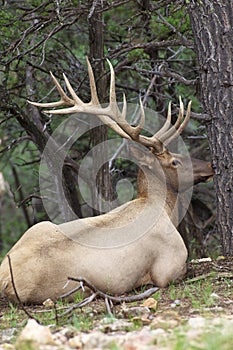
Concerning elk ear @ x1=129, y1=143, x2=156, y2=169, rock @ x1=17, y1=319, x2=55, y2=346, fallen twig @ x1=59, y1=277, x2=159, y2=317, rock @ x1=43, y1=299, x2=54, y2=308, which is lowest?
rock @ x1=43, y1=299, x2=54, y2=308

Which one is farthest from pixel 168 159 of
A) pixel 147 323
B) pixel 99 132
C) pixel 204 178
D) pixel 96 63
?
pixel 147 323

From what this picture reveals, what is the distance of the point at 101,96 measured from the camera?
886 centimetres

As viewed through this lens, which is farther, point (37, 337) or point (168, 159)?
point (168, 159)

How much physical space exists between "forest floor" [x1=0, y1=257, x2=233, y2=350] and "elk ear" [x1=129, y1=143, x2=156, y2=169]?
142cm

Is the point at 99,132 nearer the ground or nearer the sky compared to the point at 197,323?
nearer the sky

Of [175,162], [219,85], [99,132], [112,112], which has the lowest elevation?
[175,162]

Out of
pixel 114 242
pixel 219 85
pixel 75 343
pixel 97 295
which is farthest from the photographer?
pixel 219 85

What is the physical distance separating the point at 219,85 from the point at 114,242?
192 centimetres

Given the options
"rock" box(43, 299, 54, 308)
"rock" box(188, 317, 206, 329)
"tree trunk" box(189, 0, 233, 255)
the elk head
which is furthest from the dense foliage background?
"rock" box(188, 317, 206, 329)

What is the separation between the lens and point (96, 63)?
8.73 metres

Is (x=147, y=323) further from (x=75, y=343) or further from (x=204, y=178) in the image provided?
(x=204, y=178)

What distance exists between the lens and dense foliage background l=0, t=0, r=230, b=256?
791 cm

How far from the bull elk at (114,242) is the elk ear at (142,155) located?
0.01 metres

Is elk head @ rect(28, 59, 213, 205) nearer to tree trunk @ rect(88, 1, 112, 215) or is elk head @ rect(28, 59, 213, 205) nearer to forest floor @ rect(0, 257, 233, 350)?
forest floor @ rect(0, 257, 233, 350)
